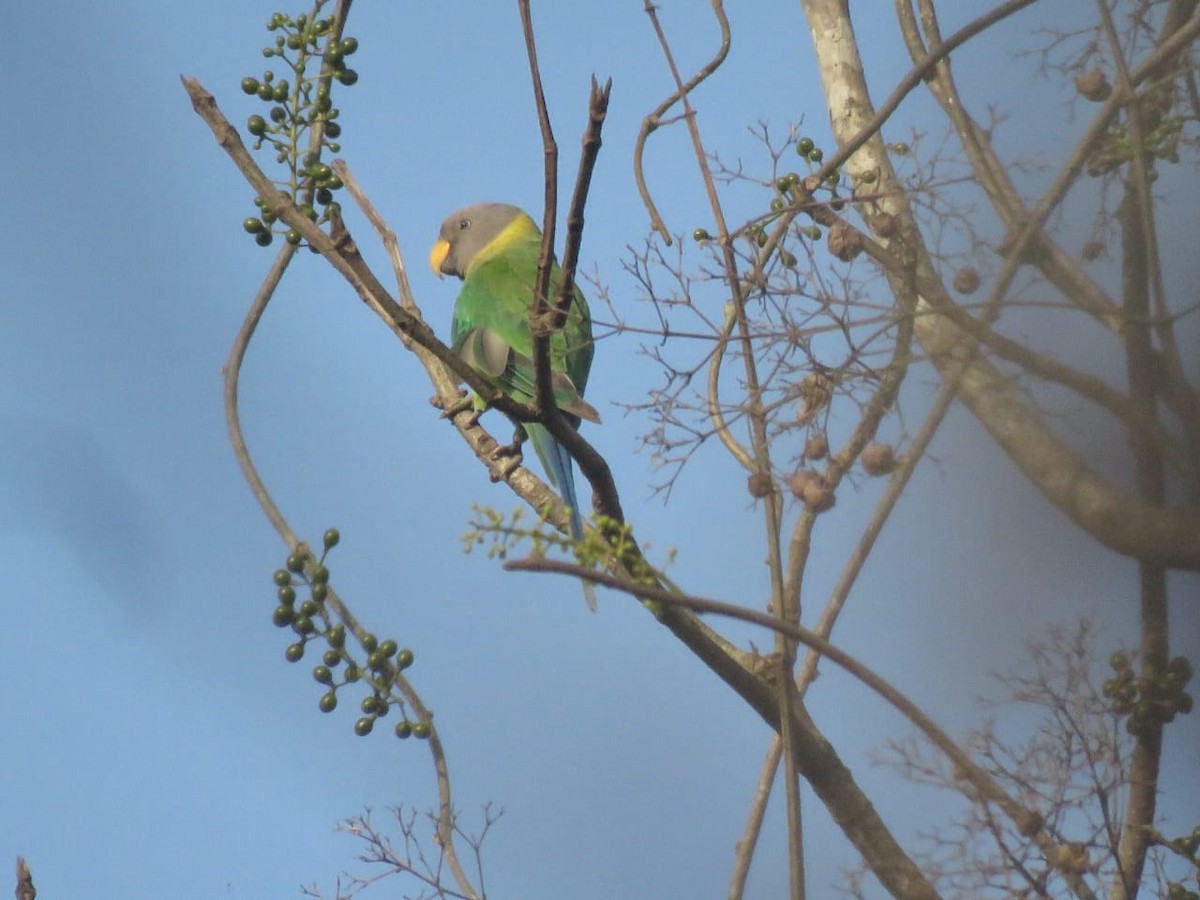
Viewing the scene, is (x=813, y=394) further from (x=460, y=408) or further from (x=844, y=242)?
(x=460, y=408)

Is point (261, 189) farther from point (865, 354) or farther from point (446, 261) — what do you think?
point (446, 261)

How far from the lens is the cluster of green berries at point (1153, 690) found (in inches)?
25.0

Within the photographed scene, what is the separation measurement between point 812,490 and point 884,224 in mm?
264

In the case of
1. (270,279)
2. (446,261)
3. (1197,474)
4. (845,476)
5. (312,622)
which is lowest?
(1197,474)

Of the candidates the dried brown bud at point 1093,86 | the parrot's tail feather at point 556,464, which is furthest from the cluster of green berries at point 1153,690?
the parrot's tail feather at point 556,464

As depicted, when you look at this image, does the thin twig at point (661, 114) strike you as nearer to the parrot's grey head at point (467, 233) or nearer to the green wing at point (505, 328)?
the green wing at point (505, 328)

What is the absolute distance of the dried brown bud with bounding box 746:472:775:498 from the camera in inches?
43.7

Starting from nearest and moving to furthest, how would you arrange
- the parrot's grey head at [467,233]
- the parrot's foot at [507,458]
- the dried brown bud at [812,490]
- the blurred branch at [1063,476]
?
1. the blurred branch at [1063,476]
2. the dried brown bud at [812,490]
3. the parrot's foot at [507,458]
4. the parrot's grey head at [467,233]

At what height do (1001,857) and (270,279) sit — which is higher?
(270,279)

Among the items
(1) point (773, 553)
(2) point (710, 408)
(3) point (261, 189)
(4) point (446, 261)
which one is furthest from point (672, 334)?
(4) point (446, 261)

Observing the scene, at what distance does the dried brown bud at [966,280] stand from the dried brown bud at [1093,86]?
126 mm

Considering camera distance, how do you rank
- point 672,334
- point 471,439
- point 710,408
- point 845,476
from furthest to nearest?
point 471,439 < point 672,334 < point 710,408 < point 845,476

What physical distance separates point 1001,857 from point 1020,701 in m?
0.13

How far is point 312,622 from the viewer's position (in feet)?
5.97
